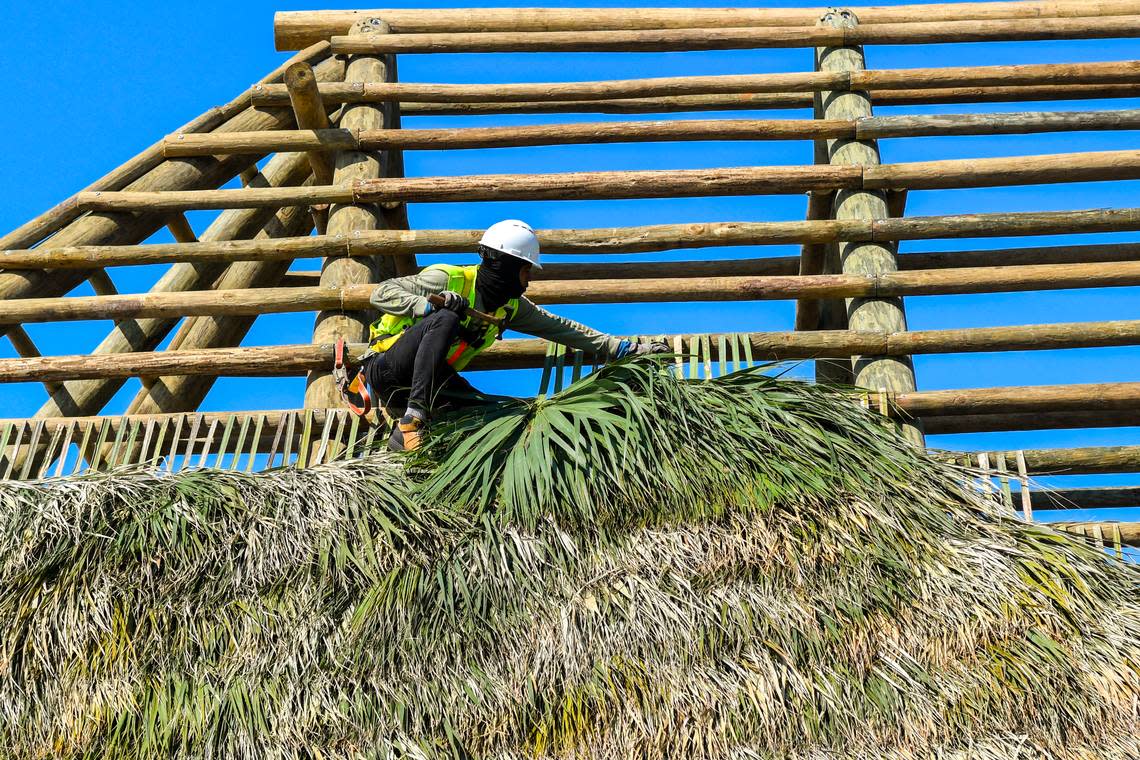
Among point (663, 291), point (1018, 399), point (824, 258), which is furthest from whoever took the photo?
point (824, 258)

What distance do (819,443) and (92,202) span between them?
528cm

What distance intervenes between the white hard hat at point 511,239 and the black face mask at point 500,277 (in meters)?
0.05

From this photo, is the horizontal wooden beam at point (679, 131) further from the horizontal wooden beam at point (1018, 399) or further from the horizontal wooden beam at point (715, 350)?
the horizontal wooden beam at point (1018, 399)

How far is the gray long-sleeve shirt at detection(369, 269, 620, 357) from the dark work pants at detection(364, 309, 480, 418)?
0.14 m

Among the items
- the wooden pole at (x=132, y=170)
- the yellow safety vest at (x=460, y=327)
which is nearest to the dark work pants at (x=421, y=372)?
the yellow safety vest at (x=460, y=327)

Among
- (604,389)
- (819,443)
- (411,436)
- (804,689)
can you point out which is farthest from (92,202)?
(804,689)

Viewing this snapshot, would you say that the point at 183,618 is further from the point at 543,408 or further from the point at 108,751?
the point at 543,408

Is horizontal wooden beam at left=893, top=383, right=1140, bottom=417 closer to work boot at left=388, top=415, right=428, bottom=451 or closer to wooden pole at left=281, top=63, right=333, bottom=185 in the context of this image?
work boot at left=388, top=415, right=428, bottom=451

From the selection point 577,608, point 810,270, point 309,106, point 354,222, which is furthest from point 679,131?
point 577,608

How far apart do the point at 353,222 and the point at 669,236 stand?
81.0 inches

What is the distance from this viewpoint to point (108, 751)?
22.2ft

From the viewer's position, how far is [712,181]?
9.69m

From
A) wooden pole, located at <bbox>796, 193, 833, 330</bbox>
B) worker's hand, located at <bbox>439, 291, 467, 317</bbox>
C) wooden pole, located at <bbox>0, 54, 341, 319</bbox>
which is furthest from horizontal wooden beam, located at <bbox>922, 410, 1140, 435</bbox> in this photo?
wooden pole, located at <bbox>0, 54, 341, 319</bbox>

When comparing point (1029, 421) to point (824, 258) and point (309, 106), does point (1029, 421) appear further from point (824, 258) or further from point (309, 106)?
point (309, 106)
